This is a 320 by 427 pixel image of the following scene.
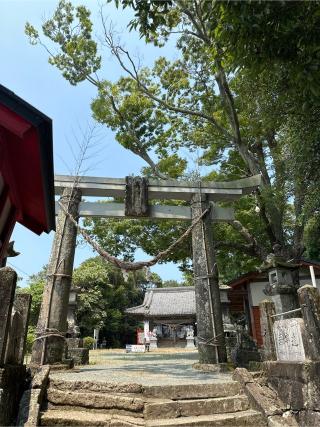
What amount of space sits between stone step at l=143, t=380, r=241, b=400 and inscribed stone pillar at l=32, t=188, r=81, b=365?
121 inches

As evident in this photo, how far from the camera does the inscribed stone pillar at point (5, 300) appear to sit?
4.54 m

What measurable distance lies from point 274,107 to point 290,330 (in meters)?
5.69

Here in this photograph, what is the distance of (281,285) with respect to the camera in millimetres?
8164

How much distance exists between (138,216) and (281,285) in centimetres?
416

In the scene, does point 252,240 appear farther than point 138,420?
Yes

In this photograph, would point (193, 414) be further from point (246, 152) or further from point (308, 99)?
point (246, 152)

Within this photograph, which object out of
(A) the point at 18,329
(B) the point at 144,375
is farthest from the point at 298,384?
(A) the point at 18,329

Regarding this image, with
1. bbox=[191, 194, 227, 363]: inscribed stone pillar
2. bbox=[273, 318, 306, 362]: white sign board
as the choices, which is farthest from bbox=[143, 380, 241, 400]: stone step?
bbox=[191, 194, 227, 363]: inscribed stone pillar

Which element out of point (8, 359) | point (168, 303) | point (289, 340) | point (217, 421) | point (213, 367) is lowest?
point (217, 421)

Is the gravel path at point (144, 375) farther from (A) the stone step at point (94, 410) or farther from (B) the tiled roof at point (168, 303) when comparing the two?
(B) the tiled roof at point (168, 303)

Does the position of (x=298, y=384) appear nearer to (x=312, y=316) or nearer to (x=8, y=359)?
(x=312, y=316)

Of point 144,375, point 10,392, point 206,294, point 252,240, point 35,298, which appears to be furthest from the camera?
point 35,298

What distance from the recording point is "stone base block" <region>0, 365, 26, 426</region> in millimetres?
4414

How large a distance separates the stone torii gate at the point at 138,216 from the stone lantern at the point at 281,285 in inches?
52.6
